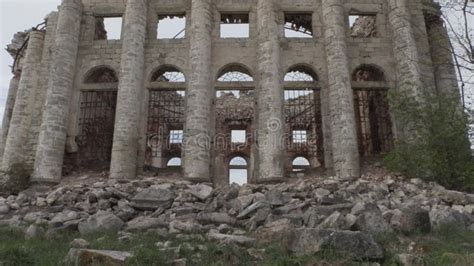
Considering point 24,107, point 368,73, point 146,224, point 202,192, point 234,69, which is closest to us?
point 146,224

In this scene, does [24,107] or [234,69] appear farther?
[234,69]

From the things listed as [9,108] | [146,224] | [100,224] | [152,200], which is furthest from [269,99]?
[9,108]

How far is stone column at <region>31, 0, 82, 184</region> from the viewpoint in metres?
14.1

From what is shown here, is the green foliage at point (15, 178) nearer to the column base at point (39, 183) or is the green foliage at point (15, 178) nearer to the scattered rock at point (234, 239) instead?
the column base at point (39, 183)

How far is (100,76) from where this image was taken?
17438 mm

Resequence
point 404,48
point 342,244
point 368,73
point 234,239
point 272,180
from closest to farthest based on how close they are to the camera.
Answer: point 342,244, point 234,239, point 272,180, point 404,48, point 368,73

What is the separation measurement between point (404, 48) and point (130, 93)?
1066cm

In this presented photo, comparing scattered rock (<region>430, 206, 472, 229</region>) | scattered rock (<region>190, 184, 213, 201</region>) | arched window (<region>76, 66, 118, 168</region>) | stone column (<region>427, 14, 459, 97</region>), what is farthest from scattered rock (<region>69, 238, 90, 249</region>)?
stone column (<region>427, 14, 459, 97</region>)

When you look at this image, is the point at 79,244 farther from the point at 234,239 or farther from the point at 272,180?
the point at 272,180

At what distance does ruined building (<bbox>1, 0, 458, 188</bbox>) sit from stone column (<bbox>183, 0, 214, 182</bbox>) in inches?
1.6

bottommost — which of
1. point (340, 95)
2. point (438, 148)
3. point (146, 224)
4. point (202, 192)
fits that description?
point (146, 224)


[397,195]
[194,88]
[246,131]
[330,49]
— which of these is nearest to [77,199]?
[194,88]

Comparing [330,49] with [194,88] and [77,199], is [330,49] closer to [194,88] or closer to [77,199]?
[194,88]

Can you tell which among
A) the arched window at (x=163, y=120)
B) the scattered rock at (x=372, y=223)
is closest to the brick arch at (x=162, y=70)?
the arched window at (x=163, y=120)
